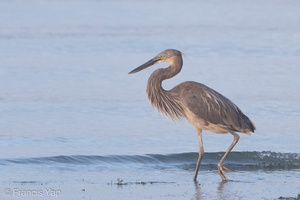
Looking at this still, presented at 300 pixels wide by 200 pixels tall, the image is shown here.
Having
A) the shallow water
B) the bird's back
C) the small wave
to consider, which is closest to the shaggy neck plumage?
the bird's back

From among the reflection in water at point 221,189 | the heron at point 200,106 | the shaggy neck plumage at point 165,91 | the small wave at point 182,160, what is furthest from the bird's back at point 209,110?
the small wave at point 182,160

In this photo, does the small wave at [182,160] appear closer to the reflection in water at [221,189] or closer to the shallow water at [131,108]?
the shallow water at [131,108]

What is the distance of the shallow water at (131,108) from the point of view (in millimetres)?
9508

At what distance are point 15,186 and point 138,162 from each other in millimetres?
2447

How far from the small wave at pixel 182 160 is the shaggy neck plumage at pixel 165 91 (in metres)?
1.08

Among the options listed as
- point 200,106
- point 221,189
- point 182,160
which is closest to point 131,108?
point 182,160

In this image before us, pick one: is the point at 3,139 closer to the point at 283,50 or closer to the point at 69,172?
the point at 69,172

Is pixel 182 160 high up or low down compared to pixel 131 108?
down

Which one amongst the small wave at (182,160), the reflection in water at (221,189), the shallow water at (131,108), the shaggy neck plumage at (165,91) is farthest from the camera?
the small wave at (182,160)

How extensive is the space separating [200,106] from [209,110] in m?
0.13

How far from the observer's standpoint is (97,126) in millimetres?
12406

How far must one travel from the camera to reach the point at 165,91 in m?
9.88

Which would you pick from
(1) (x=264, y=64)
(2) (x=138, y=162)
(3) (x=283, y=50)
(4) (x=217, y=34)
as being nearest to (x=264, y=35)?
(4) (x=217, y=34)

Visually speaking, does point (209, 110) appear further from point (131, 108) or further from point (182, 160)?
point (131, 108)
